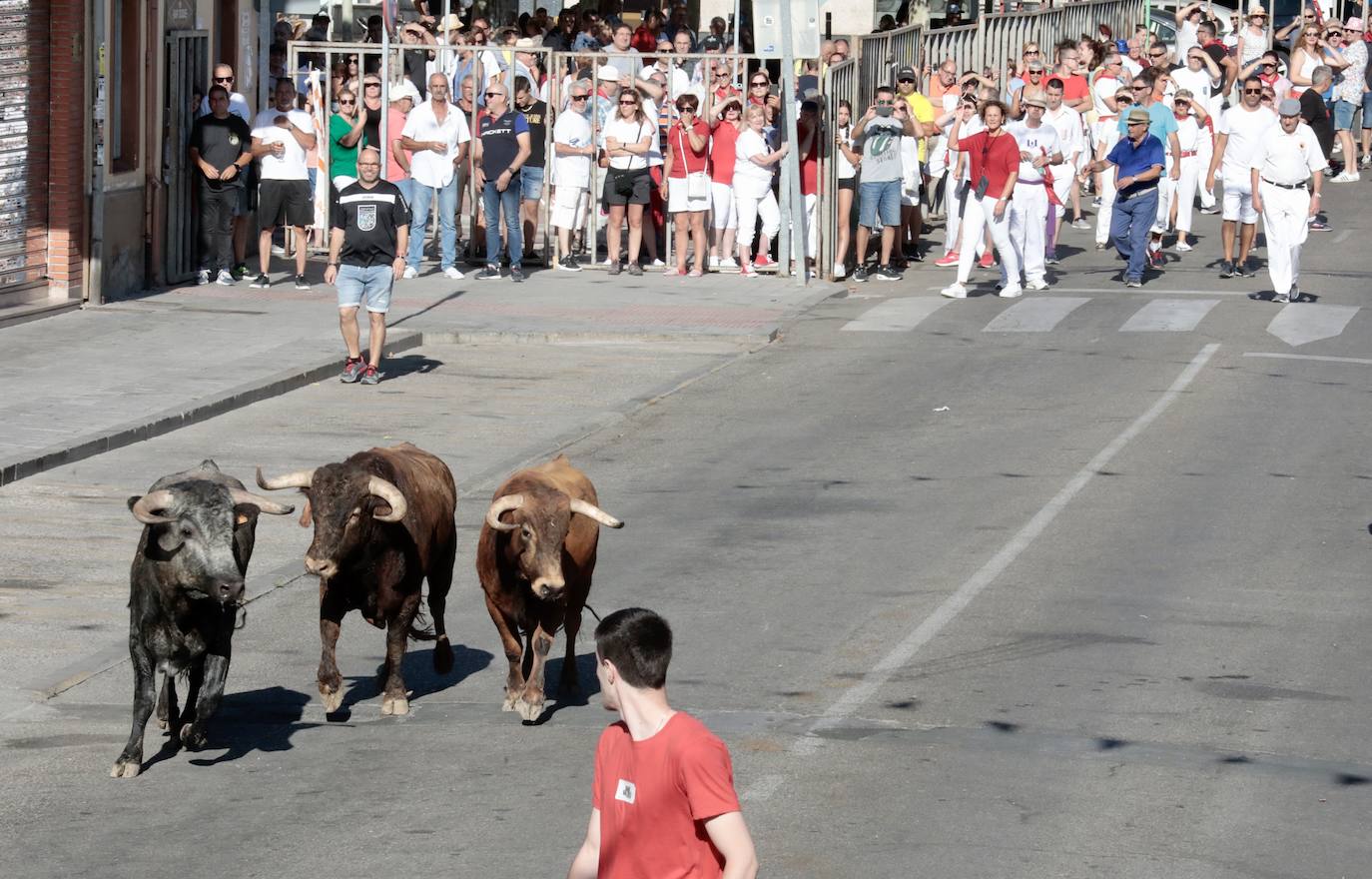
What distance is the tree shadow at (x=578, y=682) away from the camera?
9892mm

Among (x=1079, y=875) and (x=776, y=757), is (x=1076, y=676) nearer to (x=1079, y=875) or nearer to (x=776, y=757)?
(x=776, y=757)

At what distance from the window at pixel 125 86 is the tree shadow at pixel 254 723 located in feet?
43.6

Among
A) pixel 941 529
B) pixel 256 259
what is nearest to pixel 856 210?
pixel 256 259

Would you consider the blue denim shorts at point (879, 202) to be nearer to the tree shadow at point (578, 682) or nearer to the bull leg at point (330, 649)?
the tree shadow at point (578, 682)

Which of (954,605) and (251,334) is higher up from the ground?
(251,334)

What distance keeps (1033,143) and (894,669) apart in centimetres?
1427

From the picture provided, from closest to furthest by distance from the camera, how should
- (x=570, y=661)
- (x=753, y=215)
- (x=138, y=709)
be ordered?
(x=138, y=709) < (x=570, y=661) < (x=753, y=215)

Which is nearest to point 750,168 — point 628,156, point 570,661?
point 628,156

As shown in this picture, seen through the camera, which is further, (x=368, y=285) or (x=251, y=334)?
(x=251, y=334)

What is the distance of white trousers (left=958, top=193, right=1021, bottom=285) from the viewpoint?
910 inches

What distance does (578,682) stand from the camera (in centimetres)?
1037

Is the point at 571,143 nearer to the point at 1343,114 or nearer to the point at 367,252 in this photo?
the point at 367,252

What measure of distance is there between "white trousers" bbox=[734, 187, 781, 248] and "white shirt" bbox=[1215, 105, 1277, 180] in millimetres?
5140

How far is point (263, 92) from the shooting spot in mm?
25562
